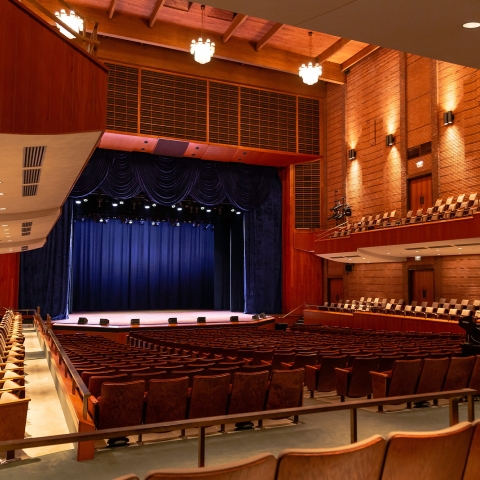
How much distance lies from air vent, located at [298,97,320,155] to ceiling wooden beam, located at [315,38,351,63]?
82.2 inches

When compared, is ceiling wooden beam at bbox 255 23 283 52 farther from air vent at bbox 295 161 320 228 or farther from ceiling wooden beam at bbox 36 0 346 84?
air vent at bbox 295 161 320 228

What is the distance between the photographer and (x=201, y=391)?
4438 mm

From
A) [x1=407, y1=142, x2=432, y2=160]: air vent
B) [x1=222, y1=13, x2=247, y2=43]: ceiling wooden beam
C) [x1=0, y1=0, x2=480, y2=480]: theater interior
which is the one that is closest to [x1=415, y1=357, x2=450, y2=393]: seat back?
[x1=0, y1=0, x2=480, y2=480]: theater interior

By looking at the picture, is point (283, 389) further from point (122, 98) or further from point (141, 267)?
point (141, 267)

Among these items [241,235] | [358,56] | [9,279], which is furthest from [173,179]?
[358,56]

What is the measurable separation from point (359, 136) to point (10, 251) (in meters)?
13.2

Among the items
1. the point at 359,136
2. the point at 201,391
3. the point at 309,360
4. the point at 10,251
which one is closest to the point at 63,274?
the point at 10,251

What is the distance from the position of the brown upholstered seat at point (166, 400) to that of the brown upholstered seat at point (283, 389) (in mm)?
862

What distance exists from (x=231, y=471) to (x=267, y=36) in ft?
57.1

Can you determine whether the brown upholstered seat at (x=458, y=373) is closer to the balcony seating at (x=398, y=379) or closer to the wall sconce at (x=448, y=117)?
the balcony seating at (x=398, y=379)

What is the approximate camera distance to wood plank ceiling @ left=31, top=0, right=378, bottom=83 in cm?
1614

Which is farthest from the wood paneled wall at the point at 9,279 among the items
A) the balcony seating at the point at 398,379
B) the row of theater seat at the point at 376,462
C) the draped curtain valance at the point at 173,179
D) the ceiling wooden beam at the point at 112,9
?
the row of theater seat at the point at 376,462

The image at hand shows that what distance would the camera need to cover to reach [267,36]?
1730cm

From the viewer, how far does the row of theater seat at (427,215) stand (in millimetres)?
13383
